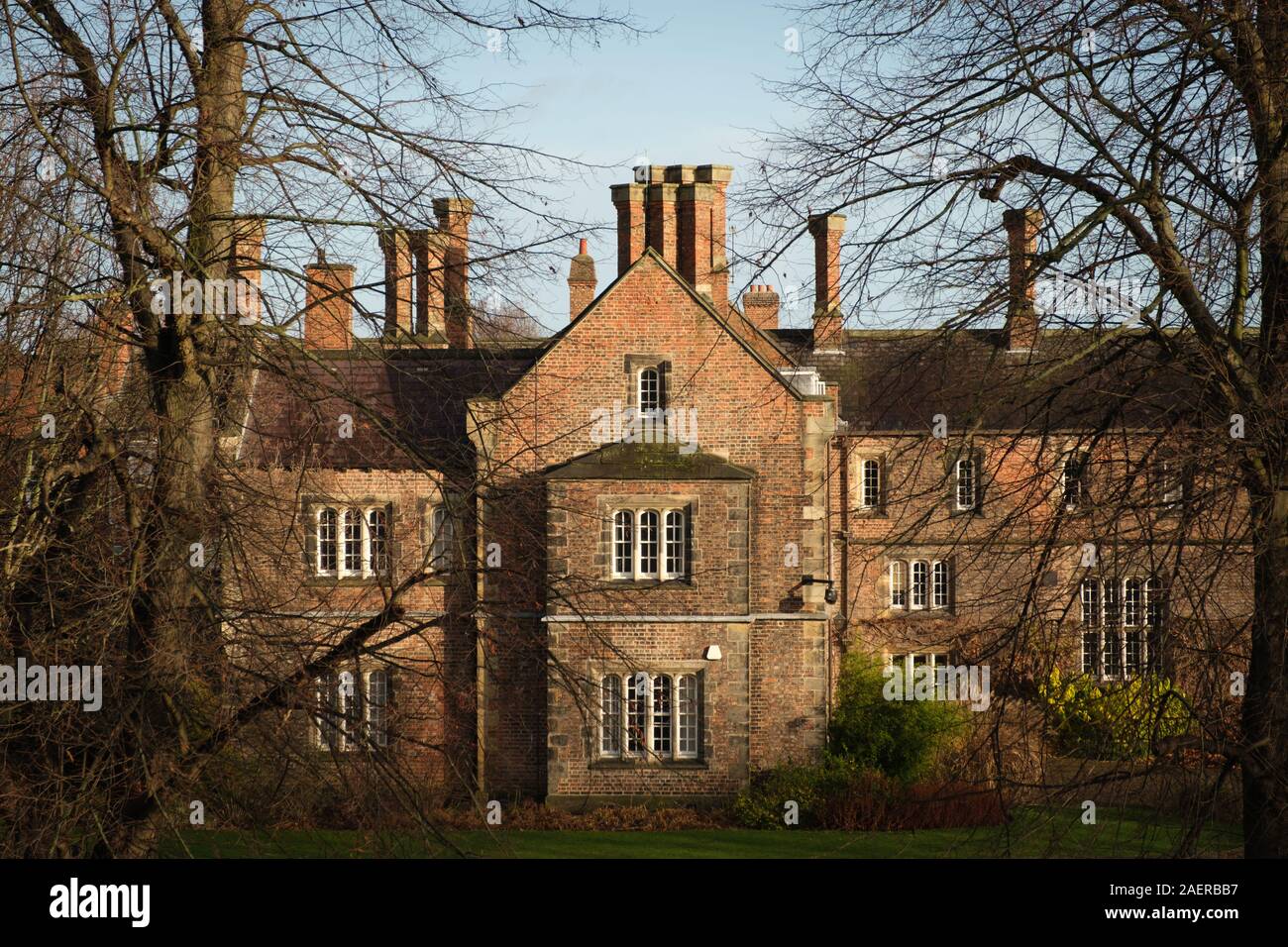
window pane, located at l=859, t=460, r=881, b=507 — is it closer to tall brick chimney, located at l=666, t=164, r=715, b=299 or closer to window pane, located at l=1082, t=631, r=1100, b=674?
tall brick chimney, located at l=666, t=164, r=715, b=299

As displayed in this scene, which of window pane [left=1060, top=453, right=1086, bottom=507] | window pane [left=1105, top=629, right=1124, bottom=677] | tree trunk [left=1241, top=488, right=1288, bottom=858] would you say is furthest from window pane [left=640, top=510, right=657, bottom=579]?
tree trunk [left=1241, top=488, right=1288, bottom=858]

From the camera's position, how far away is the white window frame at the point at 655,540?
93.6ft

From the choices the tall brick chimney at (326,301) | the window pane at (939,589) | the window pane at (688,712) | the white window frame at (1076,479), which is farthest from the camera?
the window pane at (939,589)

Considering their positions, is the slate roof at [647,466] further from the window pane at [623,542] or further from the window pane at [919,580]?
the window pane at [919,580]

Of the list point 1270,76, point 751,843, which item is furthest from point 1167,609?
point 751,843

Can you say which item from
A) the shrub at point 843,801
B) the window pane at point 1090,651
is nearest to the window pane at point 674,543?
the shrub at point 843,801

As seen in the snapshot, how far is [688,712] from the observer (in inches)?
1108

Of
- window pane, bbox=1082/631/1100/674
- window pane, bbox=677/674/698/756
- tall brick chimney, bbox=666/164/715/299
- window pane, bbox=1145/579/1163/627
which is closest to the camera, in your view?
window pane, bbox=1145/579/1163/627

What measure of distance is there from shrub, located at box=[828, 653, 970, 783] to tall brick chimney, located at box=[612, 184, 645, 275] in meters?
10.7

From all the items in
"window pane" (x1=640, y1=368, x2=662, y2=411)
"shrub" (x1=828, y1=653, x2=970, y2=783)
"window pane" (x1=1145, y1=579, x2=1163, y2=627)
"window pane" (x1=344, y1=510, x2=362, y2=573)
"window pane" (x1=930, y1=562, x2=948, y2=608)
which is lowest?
"shrub" (x1=828, y1=653, x2=970, y2=783)

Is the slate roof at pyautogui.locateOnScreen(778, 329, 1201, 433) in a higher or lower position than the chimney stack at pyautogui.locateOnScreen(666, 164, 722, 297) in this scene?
lower

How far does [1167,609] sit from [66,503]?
6881 mm

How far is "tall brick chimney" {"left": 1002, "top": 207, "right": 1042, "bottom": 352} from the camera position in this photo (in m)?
9.05

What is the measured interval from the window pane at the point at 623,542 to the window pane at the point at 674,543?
0.71 m
